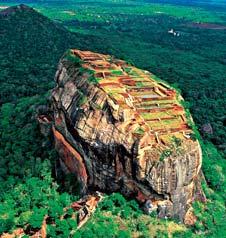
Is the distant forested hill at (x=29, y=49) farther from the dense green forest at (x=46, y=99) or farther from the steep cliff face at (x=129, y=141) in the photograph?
the steep cliff face at (x=129, y=141)

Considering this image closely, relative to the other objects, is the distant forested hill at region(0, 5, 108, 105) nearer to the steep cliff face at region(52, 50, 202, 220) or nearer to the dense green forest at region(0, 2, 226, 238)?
the dense green forest at region(0, 2, 226, 238)

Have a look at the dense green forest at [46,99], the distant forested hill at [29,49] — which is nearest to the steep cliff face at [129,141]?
the dense green forest at [46,99]

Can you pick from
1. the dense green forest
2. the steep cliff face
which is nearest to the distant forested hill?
the dense green forest

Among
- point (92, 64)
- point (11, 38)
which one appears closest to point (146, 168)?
point (92, 64)

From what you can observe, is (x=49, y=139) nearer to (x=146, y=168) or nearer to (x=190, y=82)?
(x=146, y=168)

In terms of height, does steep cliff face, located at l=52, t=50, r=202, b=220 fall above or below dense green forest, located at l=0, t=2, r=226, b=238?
above

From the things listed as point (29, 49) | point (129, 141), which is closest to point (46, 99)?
point (129, 141)
